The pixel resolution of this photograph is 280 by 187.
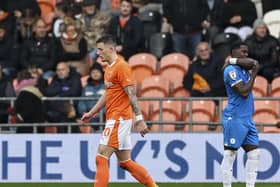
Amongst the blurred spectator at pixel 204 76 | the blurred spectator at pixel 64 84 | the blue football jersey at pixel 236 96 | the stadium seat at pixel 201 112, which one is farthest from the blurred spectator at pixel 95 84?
the blue football jersey at pixel 236 96

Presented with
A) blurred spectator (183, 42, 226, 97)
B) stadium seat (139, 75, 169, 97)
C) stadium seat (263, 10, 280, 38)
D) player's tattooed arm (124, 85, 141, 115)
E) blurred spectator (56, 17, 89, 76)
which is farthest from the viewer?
stadium seat (263, 10, 280, 38)

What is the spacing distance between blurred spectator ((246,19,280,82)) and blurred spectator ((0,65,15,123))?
4.19 meters

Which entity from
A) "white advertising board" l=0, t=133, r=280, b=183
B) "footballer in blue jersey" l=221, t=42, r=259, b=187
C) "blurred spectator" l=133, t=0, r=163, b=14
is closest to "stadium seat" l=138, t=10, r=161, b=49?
"blurred spectator" l=133, t=0, r=163, b=14

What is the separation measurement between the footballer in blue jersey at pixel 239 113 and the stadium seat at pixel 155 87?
4775 millimetres

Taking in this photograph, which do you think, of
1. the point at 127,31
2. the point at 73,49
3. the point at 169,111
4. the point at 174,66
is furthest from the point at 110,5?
the point at 169,111

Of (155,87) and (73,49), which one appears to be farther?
(73,49)

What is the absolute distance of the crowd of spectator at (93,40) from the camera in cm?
1800

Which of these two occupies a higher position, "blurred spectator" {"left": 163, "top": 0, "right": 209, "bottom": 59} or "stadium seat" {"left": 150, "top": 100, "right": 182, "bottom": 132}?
"blurred spectator" {"left": 163, "top": 0, "right": 209, "bottom": 59}

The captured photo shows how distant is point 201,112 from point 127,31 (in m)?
2.60

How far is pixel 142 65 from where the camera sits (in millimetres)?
18984

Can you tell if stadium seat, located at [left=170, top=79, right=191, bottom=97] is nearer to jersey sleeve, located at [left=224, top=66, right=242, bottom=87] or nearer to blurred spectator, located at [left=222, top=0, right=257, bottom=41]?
blurred spectator, located at [left=222, top=0, right=257, bottom=41]

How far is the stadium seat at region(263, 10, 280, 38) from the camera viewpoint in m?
19.4

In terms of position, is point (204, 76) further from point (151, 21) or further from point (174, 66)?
point (151, 21)

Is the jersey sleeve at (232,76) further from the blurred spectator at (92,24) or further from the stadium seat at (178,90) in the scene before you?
the blurred spectator at (92,24)
